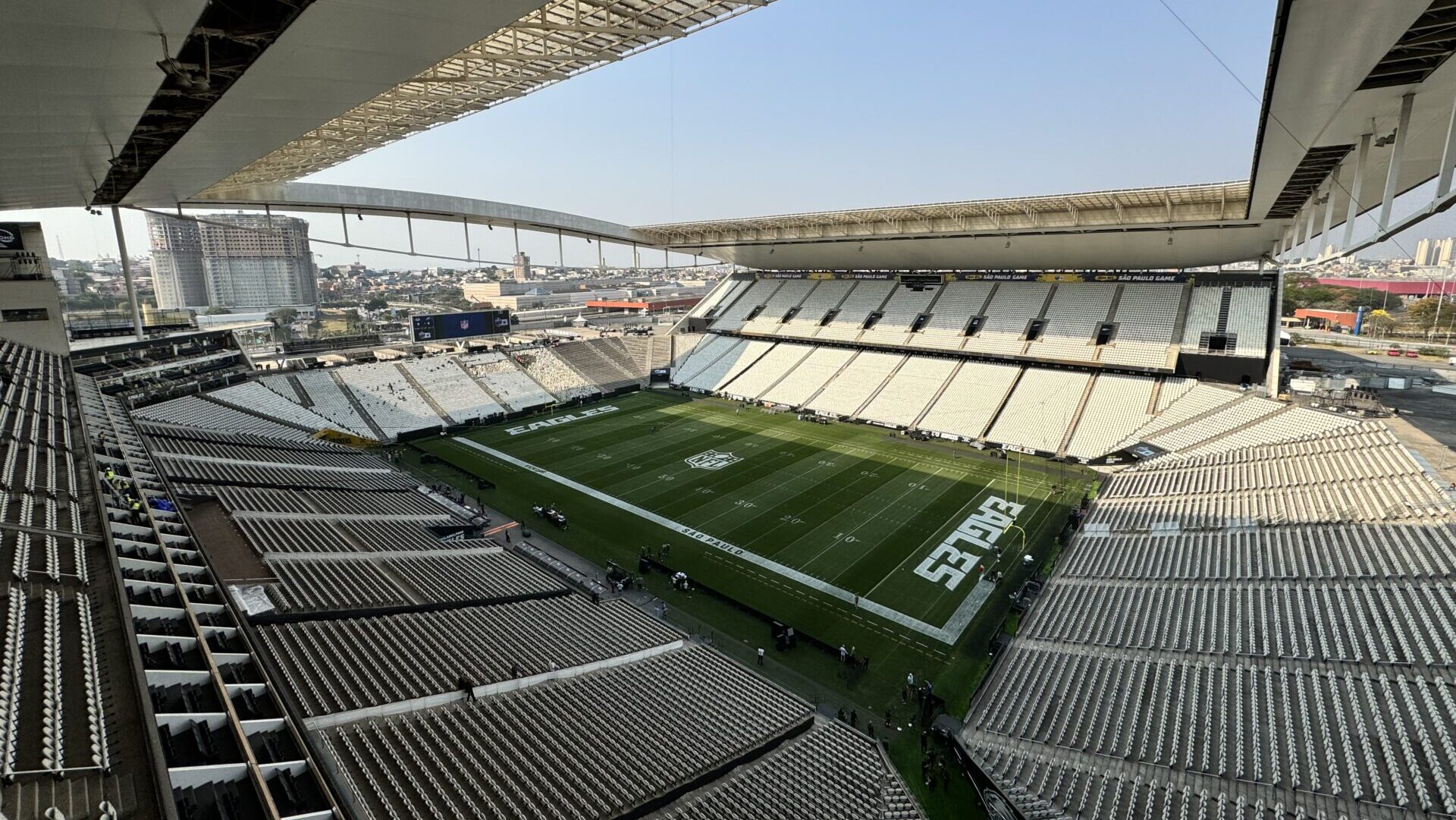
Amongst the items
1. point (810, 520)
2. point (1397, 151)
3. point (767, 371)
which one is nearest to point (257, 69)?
point (1397, 151)

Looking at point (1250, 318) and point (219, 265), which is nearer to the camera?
point (1250, 318)

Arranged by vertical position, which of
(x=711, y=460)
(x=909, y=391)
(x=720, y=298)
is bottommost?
(x=711, y=460)

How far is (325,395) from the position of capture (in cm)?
3656

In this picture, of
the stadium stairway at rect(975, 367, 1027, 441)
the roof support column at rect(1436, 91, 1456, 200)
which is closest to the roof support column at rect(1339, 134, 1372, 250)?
the roof support column at rect(1436, 91, 1456, 200)

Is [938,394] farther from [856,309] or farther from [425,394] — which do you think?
[425,394]

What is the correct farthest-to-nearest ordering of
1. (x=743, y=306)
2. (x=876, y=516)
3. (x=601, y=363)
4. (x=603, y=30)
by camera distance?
(x=743, y=306)
(x=601, y=363)
(x=876, y=516)
(x=603, y=30)

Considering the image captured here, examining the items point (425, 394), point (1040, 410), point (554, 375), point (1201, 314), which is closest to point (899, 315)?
point (1040, 410)

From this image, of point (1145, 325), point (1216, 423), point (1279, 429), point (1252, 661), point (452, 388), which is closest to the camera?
point (1252, 661)

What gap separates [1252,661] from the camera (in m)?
11.7

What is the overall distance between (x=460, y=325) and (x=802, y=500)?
3155 centimetres

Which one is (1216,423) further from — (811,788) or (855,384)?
(811,788)

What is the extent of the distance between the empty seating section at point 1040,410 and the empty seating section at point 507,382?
2848 centimetres

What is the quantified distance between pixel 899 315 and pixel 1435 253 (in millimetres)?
141672

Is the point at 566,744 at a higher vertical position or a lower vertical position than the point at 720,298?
lower
